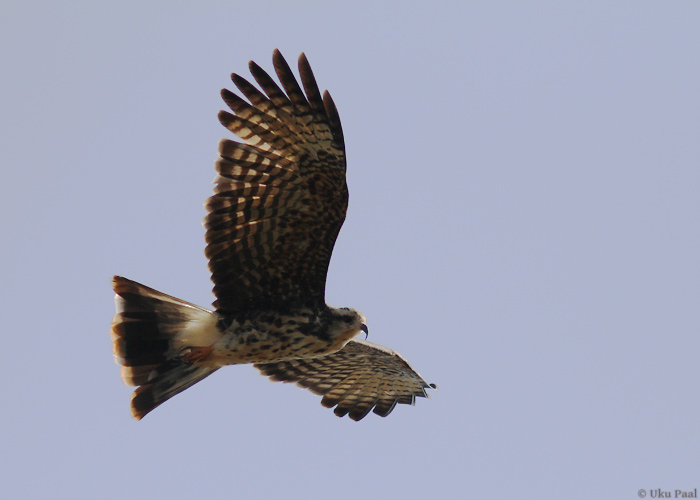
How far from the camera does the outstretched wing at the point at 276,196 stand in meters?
8.87

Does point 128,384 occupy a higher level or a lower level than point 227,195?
lower

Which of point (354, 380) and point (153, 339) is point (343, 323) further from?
point (354, 380)

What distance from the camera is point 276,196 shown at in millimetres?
9320

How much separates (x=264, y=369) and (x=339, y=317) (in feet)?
6.36

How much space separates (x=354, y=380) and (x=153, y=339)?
2857 millimetres

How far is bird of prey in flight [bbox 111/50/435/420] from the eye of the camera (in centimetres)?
895

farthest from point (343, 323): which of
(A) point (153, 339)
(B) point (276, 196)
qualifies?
(A) point (153, 339)

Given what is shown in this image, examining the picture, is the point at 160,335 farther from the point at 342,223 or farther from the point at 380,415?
the point at 380,415

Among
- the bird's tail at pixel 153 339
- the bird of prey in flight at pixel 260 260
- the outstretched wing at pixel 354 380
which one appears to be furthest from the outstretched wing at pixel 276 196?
the outstretched wing at pixel 354 380

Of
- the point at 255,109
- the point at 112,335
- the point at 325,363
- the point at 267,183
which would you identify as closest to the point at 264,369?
the point at 325,363

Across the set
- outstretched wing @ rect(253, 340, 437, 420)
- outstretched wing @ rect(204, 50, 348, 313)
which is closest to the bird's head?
outstretched wing @ rect(204, 50, 348, 313)

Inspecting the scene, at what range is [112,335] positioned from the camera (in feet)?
32.1

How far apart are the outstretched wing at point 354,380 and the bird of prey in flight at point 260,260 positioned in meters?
1.51

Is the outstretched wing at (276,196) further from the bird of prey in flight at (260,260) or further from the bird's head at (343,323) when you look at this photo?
the bird's head at (343,323)
